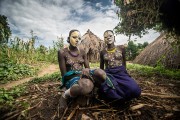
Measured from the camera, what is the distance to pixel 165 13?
3.97 metres

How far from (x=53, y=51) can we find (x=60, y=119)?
14691 mm

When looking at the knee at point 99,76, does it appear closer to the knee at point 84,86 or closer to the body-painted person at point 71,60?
the knee at point 84,86

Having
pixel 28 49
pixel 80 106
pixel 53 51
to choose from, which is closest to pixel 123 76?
pixel 80 106

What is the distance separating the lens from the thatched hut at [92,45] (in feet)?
57.8

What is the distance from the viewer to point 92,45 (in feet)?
58.2

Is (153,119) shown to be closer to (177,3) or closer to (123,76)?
(123,76)

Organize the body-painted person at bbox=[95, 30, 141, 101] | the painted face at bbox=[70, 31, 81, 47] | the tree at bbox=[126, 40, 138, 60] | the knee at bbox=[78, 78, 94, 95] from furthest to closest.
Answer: the tree at bbox=[126, 40, 138, 60], the painted face at bbox=[70, 31, 81, 47], the body-painted person at bbox=[95, 30, 141, 101], the knee at bbox=[78, 78, 94, 95]

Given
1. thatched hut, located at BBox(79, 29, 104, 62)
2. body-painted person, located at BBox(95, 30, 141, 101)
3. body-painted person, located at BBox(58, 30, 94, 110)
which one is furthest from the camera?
thatched hut, located at BBox(79, 29, 104, 62)

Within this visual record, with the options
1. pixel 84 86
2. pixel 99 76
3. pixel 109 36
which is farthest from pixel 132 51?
pixel 84 86

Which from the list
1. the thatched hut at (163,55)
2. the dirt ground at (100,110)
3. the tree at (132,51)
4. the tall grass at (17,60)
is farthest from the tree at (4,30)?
the tree at (132,51)

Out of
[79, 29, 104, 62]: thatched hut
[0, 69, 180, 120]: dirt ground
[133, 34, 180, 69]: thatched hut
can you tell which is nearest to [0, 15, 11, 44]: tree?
[79, 29, 104, 62]: thatched hut

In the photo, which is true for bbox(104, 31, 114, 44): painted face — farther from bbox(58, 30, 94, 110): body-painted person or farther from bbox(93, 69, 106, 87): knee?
bbox(93, 69, 106, 87): knee

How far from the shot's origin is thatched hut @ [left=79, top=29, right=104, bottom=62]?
57.8 feet

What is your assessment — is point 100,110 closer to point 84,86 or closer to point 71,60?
point 84,86
